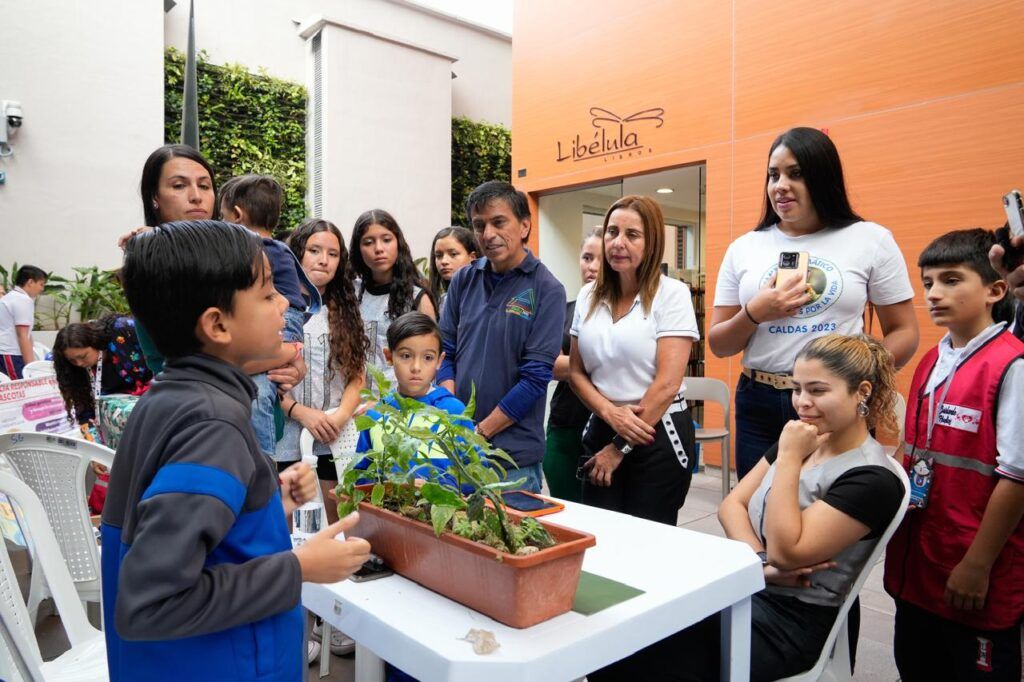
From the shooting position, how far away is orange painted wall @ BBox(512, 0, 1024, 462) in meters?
3.98

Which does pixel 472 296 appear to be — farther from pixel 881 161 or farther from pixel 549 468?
pixel 881 161

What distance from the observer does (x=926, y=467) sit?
1766 millimetres

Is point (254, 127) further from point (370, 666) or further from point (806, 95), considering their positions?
point (370, 666)

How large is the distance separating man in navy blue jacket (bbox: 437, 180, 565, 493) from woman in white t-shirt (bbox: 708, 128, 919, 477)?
0.63 meters

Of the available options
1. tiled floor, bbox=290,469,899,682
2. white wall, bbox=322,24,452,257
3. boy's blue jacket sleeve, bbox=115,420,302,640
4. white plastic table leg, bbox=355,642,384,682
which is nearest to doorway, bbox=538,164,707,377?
tiled floor, bbox=290,469,899,682

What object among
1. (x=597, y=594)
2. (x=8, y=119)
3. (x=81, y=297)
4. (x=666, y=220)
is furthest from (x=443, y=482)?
(x=8, y=119)

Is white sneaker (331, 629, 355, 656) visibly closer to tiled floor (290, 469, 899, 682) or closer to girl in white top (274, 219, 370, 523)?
tiled floor (290, 469, 899, 682)

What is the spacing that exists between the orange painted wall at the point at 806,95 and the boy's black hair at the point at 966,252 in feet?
8.74

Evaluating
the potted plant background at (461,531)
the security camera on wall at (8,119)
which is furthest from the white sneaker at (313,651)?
the security camera on wall at (8,119)

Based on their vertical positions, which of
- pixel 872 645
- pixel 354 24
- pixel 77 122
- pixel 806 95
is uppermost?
pixel 354 24

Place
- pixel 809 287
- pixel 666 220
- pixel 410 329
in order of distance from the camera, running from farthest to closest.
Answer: pixel 666 220 < pixel 410 329 < pixel 809 287

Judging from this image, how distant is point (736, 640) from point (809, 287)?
1063mm

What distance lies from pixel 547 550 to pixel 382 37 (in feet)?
34.5

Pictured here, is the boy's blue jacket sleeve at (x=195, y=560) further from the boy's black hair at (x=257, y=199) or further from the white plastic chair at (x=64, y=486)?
the boy's black hair at (x=257, y=199)
